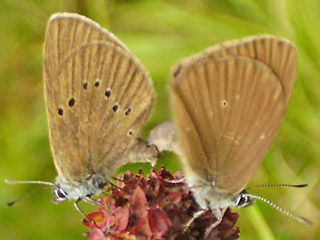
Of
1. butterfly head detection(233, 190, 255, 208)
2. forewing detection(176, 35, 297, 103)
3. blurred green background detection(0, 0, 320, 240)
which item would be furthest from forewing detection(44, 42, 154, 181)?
blurred green background detection(0, 0, 320, 240)

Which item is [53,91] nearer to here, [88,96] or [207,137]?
[88,96]

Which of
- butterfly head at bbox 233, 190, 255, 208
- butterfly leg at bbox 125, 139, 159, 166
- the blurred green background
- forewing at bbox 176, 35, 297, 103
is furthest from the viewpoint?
the blurred green background

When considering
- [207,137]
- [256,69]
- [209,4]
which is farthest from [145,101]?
[209,4]

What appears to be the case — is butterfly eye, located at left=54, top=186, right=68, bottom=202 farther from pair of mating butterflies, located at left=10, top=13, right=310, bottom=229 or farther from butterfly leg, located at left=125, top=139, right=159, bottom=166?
butterfly leg, located at left=125, top=139, right=159, bottom=166

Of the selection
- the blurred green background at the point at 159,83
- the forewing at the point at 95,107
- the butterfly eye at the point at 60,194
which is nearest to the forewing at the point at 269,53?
the forewing at the point at 95,107

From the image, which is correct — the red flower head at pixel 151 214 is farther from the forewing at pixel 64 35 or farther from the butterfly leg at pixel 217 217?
the forewing at pixel 64 35

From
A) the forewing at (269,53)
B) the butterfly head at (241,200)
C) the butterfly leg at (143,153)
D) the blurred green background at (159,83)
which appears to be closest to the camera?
the forewing at (269,53)

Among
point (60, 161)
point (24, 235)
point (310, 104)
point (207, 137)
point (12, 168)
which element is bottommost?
point (24, 235)
